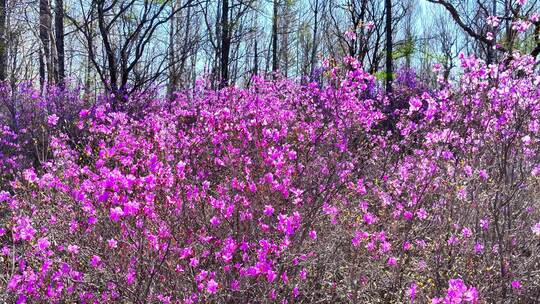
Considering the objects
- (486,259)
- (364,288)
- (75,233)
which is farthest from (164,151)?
(486,259)

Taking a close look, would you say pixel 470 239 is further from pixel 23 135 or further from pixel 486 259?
pixel 23 135

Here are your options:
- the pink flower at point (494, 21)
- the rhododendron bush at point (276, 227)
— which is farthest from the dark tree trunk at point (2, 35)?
the pink flower at point (494, 21)

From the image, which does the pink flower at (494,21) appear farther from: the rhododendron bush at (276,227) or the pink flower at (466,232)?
the pink flower at (466,232)

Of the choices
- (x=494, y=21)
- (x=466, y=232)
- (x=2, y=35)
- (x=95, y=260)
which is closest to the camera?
(x=95, y=260)

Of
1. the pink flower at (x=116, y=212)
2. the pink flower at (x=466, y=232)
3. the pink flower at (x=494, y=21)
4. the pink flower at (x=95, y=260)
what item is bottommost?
the pink flower at (x=95, y=260)

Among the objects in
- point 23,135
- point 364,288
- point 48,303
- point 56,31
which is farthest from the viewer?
point 56,31

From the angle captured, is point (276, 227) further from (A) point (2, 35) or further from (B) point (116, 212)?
(A) point (2, 35)

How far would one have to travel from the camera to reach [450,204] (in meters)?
3.56

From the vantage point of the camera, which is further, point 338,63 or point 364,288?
point 338,63

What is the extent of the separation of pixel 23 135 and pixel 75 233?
6.18 metres

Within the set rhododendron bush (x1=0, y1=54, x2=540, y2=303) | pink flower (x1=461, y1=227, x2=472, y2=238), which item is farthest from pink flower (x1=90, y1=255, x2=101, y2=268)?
pink flower (x1=461, y1=227, x2=472, y2=238)

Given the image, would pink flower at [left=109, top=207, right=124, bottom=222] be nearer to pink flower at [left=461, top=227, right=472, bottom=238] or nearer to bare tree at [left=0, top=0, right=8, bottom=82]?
pink flower at [left=461, top=227, right=472, bottom=238]

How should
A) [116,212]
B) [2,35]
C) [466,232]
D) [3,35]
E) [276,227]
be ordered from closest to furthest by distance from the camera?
[116,212] → [276,227] → [466,232] → [3,35] → [2,35]

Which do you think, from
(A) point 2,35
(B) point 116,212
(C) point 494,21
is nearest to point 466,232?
(C) point 494,21
